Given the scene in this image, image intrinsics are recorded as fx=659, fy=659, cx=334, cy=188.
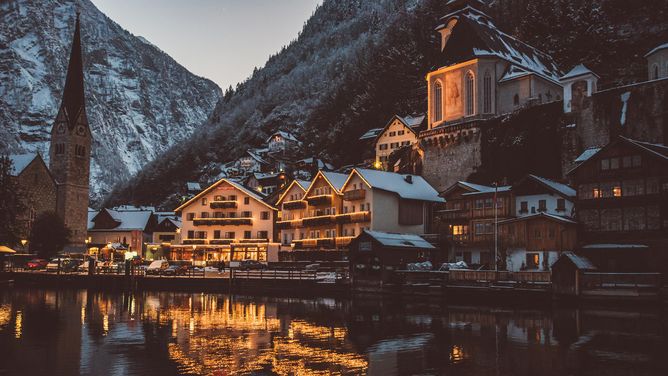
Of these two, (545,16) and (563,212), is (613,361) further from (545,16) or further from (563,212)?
(545,16)

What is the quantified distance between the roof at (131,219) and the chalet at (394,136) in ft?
150

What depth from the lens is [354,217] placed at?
265ft

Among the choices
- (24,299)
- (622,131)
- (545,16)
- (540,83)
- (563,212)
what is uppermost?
(545,16)

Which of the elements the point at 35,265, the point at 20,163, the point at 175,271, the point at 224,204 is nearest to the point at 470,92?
the point at 224,204

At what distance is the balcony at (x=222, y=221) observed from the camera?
100062mm

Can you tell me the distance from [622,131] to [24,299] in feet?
197

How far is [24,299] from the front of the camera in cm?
5881

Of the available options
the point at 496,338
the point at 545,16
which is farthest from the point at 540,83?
the point at 496,338

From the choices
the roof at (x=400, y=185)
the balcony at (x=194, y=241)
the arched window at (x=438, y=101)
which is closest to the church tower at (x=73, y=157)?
the balcony at (x=194, y=241)

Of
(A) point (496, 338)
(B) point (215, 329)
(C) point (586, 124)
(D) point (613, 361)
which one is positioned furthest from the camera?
(C) point (586, 124)

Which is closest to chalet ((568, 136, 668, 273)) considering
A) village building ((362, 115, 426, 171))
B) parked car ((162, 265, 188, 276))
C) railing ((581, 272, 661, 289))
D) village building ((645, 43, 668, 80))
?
railing ((581, 272, 661, 289))

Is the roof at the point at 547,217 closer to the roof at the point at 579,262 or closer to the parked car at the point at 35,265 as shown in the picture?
the roof at the point at 579,262

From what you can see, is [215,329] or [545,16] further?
[545,16]

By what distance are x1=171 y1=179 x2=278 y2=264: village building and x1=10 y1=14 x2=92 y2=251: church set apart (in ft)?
82.8
